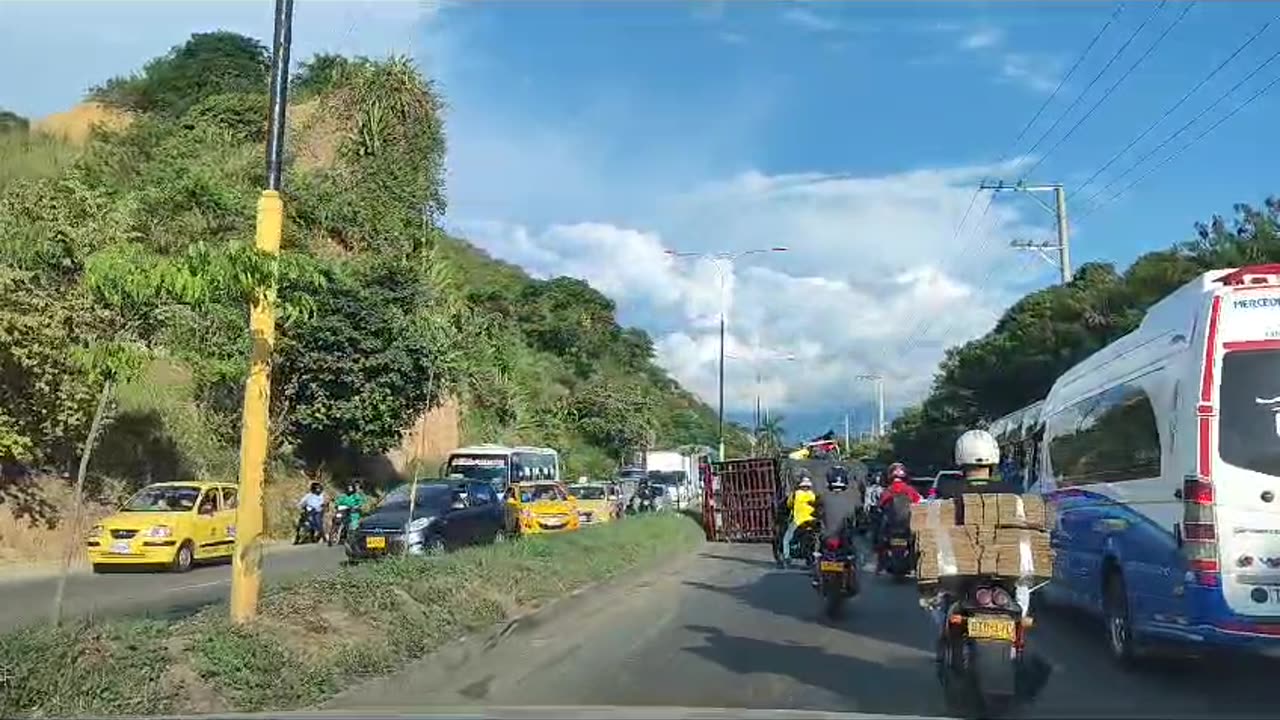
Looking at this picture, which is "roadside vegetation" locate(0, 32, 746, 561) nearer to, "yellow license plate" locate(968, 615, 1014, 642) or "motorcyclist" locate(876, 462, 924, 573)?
"yellow license plate" locate(968, 615, 1014, 642)

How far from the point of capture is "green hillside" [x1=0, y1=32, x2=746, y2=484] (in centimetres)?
1001

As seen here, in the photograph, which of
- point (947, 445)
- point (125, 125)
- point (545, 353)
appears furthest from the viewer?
point (545, 353)

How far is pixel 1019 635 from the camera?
25.1 ft

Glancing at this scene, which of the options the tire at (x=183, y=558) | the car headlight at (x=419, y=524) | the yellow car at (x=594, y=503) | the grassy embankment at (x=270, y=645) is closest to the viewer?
the grassy embankment at (x=270, y=645)

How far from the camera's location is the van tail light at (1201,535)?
27.9ft

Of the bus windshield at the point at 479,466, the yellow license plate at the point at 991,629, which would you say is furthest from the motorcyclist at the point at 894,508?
the bus windshield at the point at 479,466

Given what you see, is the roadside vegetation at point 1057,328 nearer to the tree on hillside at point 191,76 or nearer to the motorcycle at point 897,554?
the motorcycle at point 897,554

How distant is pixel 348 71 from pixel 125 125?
14443 mm

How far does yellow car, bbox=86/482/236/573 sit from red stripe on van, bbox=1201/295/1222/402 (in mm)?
16403

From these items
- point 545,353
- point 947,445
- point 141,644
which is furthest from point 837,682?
point 545,353

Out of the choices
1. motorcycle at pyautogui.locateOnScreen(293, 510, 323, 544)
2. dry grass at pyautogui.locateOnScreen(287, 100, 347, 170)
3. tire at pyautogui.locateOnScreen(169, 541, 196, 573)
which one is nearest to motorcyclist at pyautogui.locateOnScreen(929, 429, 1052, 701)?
tire at pyautogui.locateOnScreen(169, 541, 196, 573)

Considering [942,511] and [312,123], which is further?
[312,123]

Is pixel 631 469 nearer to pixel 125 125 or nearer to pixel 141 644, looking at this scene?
pixel 125 125

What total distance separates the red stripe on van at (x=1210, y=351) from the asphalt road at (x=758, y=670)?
211cm
